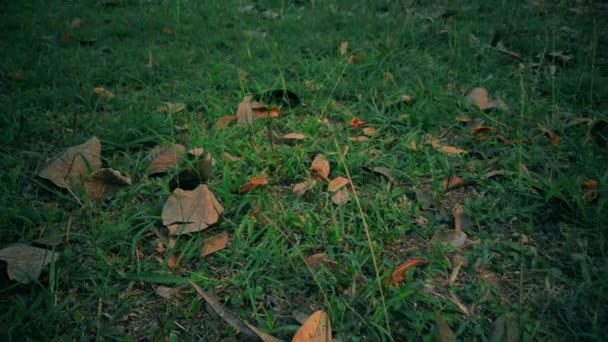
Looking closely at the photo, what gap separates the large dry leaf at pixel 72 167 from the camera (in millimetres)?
1267

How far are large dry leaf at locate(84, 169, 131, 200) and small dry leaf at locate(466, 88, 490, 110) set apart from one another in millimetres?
1437

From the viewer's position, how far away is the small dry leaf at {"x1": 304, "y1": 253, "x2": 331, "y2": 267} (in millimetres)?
1032

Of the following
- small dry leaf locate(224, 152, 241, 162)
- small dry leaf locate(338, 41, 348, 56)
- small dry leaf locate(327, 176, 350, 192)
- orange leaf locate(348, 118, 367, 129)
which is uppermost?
small dry leaf locate(338, 41, 348, 56)

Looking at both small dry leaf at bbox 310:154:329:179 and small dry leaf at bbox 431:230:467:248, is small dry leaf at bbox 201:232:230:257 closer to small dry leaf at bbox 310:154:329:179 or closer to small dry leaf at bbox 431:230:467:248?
small dry leaf at bbox 310:154:329:179

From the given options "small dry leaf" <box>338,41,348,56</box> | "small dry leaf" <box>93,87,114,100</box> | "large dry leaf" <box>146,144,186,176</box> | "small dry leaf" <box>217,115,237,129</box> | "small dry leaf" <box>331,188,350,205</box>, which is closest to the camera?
"small dry leaf" <box>331,188,350,205</box>

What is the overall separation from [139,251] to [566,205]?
1285 mm

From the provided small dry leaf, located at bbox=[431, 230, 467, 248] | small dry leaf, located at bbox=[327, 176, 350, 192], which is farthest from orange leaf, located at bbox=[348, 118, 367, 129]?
small dry leaf, located at bbox=[431, 230, 467, 248]

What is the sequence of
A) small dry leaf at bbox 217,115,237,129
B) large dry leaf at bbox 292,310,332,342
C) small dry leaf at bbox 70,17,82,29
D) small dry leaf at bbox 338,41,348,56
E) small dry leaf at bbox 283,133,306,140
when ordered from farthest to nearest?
small dry leaf at bbox 70,17,82,29 < small dry leaf at bbox 338,41,348,56 < small dry leaf at bbox 217,115,237,129 < small dry leaf at bbox 283,133,306,140 < large dry leaf at bbox 292,310,332,342

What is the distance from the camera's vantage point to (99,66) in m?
2.19

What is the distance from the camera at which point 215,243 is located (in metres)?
1.10

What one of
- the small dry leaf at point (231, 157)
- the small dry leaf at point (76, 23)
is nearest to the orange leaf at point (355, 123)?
the small dry leaf at point (231, 157)

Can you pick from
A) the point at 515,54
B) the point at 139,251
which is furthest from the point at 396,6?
the point at 139,251

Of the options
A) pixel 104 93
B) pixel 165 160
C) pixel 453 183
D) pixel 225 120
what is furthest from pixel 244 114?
pixel 453 183

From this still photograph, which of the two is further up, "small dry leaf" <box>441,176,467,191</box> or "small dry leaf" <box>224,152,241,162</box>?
"small dry leaf" <box>441,176,467,191</box>
